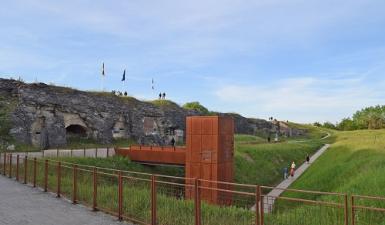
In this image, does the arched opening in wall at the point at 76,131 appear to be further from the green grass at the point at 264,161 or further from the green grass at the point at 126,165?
the green grass at the point at 264,161

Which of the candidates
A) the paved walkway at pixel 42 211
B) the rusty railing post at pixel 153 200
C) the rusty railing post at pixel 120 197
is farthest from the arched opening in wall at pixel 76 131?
the rusty railing post at pixel 153 200

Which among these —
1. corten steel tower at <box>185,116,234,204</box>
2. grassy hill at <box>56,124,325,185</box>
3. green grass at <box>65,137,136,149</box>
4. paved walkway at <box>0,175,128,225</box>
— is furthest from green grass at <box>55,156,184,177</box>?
paved walkway at <box>0,175,128,225</box>

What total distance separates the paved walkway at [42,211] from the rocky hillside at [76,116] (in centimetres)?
2596

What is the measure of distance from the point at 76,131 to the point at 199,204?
43089mm

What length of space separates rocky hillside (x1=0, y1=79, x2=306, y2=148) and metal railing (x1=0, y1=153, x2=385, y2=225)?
29566 mm

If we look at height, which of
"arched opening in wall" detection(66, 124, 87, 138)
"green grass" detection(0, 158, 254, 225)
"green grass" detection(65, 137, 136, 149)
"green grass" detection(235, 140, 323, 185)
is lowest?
"green grass" detection(235, 140, 323, 185)

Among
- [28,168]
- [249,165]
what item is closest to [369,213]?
[28,168]

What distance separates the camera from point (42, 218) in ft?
37.8

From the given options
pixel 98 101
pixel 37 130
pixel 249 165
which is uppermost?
pixel 98 101

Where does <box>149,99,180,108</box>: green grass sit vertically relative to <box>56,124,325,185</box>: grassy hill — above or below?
above

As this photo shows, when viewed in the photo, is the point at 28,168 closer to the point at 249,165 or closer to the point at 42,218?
the point at 42,218

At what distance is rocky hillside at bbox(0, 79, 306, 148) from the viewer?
42250mm

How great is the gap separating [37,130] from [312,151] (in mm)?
33682

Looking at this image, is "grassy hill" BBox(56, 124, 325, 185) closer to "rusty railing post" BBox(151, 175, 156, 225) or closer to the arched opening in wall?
the arched opening in wall
